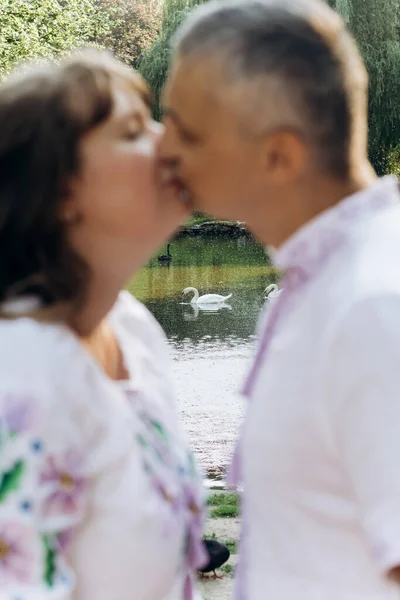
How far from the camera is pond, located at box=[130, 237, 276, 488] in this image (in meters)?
8.39

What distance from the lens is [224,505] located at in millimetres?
5555

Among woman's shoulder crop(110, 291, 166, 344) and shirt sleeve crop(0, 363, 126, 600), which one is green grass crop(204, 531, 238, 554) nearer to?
woman's shoulder crop(110, 291, 166, 344)

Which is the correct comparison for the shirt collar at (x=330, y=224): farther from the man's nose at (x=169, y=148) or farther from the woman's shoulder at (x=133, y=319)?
the woman's shoulder at (x=133, y=319)

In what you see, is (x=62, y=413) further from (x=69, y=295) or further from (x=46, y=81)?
(x=46, y=81)

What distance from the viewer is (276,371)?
4.78 feet

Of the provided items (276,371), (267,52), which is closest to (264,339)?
(276,371)

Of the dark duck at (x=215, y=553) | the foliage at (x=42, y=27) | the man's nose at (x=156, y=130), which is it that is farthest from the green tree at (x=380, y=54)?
the man's nose at (x=156, y=130)

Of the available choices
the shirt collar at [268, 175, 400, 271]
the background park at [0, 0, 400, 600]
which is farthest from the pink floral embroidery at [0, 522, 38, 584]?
the background park at [0, 0, 400, 600]

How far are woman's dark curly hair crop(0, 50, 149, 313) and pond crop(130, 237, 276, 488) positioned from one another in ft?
2.12

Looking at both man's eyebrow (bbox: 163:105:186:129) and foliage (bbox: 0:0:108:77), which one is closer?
man's eyebrow (bbox: 163:105:186:129)

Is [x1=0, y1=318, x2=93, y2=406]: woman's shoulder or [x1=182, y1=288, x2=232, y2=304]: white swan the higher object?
[x1=0, y1=318, x2=93, y2=406]: woman's shoulder

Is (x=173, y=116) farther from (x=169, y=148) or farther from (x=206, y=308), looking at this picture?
(x=206, y=308)

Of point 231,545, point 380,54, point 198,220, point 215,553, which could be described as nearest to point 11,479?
point 215,553

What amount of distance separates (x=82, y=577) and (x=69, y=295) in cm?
51
